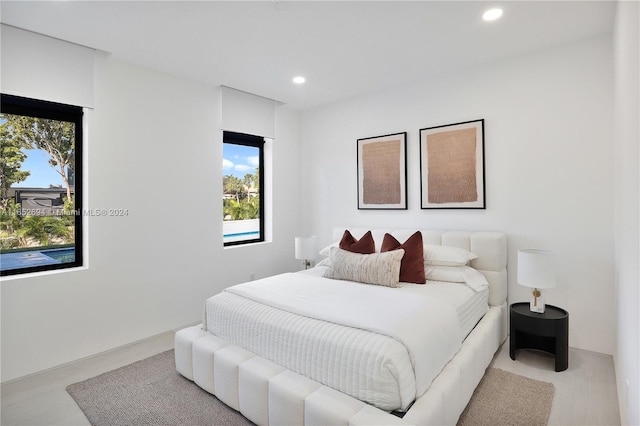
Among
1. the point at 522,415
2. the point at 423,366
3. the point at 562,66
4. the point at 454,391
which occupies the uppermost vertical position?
the point at 562,66

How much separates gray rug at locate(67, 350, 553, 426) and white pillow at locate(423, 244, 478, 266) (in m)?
0.90

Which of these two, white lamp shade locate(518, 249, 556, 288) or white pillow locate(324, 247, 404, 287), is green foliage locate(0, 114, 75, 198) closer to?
white pillow locate(324, 247, 404, 287)

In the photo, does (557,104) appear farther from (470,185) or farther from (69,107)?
(69,107)

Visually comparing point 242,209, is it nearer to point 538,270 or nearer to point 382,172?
point 382,172

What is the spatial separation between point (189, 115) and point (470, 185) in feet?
9.78

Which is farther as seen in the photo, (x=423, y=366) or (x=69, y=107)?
(x=69, y=107)

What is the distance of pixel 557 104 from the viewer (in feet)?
9.58

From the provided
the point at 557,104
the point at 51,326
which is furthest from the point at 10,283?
the point at 557,104

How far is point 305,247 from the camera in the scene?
13.6ft

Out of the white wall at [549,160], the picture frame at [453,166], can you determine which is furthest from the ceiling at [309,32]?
the picture frame at [453,166]

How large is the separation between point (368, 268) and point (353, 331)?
1.08m

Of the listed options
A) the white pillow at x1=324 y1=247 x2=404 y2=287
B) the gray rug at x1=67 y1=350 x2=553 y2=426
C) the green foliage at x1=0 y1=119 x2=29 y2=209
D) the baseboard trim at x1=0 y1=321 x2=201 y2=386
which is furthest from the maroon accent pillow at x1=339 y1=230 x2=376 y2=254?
the green foliage at x1=0 y1=119 x2=29 y2=209

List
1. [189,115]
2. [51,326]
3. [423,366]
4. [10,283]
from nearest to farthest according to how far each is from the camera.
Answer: [423,366]
[10,283]
[51,326]
[189,115]

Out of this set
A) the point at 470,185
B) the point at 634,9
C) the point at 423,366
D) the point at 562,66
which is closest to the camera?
the point at 634,9
